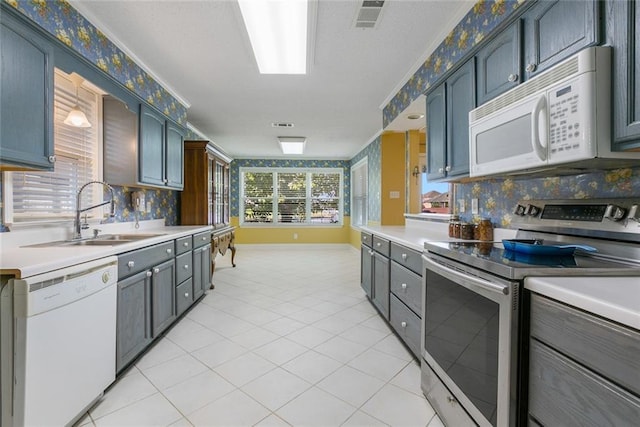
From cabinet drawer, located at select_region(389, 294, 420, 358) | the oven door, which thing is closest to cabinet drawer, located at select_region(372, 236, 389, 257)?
cabinet drawer, located at select_region(389, 294, 420, 358)

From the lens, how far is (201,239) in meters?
3.46

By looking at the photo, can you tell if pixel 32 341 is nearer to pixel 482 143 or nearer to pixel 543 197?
pixel 482 143

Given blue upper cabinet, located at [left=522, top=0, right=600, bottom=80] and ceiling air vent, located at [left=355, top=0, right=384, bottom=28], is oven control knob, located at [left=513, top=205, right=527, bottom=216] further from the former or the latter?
ceiling air vent, located at [left=355, top=0, right=384, bottom=28]

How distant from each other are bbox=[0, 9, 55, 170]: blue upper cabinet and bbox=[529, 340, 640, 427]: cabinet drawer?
2.43 metres

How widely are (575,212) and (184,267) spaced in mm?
3020

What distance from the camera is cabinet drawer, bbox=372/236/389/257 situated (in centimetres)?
268

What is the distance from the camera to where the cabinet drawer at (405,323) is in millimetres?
2018

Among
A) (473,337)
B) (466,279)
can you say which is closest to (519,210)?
(466,279)

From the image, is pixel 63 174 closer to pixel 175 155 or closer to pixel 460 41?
pixel 175 155

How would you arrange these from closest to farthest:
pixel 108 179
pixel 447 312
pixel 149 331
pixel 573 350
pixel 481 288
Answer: pixel 573 350 → pixel 481 288 → pixel 447 312 → pixel 149 331 → pixel 108 179

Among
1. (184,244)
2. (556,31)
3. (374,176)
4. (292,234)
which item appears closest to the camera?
(556,31)

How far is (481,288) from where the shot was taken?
119 centimetres

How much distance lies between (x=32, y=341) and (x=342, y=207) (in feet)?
22.6

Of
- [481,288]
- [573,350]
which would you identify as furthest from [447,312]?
[573,350]
